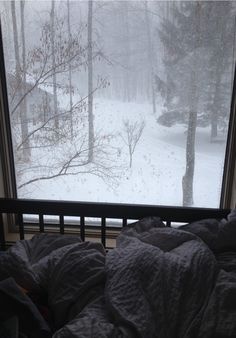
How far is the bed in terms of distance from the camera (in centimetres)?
85

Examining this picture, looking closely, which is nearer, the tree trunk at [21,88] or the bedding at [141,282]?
the bedding at [141,282]

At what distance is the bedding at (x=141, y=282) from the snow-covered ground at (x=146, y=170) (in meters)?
0.58

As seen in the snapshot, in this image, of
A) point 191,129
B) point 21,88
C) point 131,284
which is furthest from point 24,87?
point 131,284

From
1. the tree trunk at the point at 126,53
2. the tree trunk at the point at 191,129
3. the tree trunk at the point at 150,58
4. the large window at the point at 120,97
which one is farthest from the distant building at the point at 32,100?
the tree trunk at the point at 191,129

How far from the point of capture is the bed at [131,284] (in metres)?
0.85

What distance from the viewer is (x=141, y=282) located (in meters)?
0.93

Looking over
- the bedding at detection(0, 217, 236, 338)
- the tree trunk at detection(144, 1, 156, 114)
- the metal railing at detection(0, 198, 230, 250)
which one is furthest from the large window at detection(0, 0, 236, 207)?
the bedding at detection(0, 217, 236, 338)

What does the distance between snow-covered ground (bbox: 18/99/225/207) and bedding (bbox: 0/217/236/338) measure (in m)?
0.58

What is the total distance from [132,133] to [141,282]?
869mm

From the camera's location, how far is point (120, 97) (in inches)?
62.7

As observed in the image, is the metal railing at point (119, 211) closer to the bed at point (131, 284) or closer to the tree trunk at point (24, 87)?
the bed at point (131, 284)

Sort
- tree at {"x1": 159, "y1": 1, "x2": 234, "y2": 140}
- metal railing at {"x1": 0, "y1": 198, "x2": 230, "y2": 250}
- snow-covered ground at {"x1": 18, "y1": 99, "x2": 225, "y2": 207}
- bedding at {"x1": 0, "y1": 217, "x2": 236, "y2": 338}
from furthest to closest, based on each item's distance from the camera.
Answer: snow-covered ground at {"x1": 18, "y1": 99, "x2": 225, "y2": 207} → tree at {"x1": 159, "y1": 1, "x2": 234, "y2": 140} → metal railing at {"x1": 0, "y1": 198, "x2": 230, "y2": 250} → bedding at {"x1": 0, "y1": 217, "x2": 236, "y2": 338}

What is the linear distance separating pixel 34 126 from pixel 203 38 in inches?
36.8

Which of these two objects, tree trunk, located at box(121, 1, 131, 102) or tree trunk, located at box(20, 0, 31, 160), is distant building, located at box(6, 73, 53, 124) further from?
tree trunk, located at box(121, 1, 131, 102)
